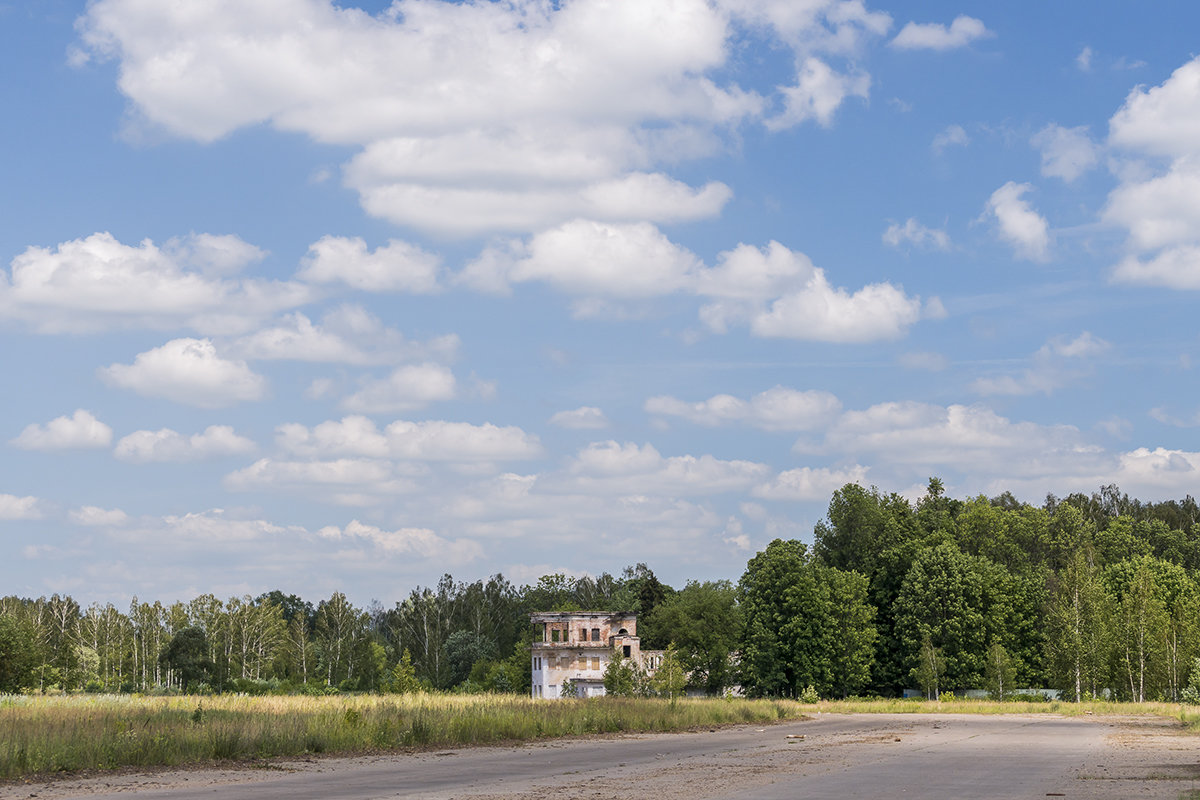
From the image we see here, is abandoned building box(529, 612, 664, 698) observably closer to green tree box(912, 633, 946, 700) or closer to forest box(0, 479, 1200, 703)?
forest box(0, 479, 1200, 703)

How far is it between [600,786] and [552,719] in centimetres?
2061

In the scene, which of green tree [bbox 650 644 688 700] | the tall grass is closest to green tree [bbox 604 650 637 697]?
green tree [bbox 650 644 688 700]

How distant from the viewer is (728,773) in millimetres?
25297

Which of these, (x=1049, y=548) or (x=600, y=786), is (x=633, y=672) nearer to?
(x=600, y=786)

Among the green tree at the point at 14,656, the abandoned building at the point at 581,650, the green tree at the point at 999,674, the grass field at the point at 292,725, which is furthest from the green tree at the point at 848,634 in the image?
the green tree at the point at 14,656

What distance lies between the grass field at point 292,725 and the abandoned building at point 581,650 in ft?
149

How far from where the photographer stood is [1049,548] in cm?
13738

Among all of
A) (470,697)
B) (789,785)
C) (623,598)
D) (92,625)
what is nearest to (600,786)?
(789,785)

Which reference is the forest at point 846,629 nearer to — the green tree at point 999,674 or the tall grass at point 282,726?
the green tree at point 999,674

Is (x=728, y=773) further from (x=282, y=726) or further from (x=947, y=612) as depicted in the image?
(x=947, y=612)

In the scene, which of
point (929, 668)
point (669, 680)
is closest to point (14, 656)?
point (669, 680)

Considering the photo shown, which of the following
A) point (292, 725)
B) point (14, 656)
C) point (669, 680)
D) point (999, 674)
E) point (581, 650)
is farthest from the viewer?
point (581, 650)

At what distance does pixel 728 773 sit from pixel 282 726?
14.5 metres

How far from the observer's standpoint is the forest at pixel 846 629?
8881 cm
